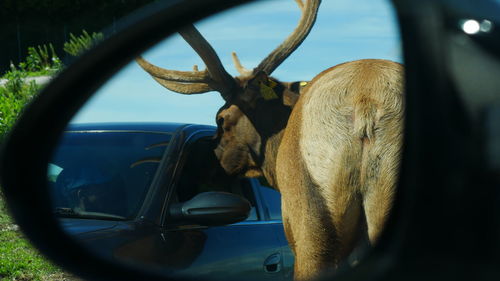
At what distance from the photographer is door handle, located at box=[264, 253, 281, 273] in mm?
3447

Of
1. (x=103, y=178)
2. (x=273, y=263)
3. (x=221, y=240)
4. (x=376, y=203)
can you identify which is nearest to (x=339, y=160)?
(x=376, y=203)

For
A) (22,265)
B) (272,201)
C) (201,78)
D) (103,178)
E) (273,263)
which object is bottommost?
(22,265)

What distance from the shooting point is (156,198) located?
3244 mm

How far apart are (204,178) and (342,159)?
1.16 metres

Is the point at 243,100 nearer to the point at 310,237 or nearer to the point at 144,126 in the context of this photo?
the point at 144,126

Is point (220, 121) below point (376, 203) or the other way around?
the other way around

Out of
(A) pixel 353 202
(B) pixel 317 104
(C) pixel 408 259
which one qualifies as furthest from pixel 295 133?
(C) pixel 408 259

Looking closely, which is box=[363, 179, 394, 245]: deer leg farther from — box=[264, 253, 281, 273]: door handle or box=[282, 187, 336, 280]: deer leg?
box=[264, 253, 281, 273]: door handle

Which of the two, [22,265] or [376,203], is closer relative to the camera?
[376,203]

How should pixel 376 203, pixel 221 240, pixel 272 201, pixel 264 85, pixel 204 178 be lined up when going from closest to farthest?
pixel 376 203 → pixel 264 85 → pixel 221 240 → pixel 204 178 → pixel 272 201

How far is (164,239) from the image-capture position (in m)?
3.13

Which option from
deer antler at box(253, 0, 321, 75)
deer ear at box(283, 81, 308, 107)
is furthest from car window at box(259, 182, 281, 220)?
deer antler at box(253, 0, 321, 75)

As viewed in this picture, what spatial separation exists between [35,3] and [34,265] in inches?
718

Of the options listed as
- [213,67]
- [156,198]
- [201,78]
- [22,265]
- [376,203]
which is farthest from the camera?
[22,265]
